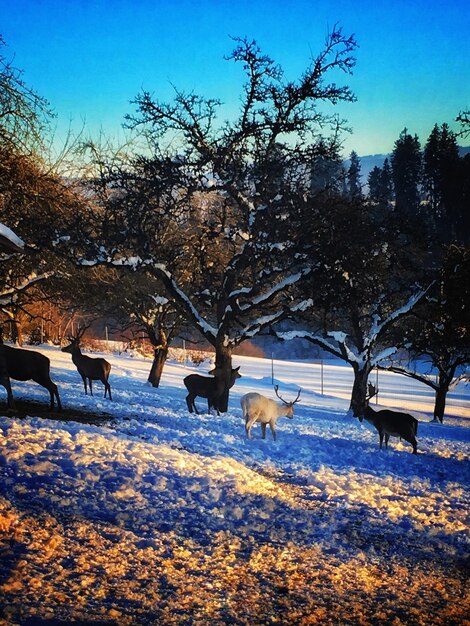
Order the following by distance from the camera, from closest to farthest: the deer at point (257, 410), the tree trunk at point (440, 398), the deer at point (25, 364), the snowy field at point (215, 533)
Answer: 1. the snowy field at point (215, 533)
2. the deer at point (25, 364)
3. the deer at point (257, 410)
4. the tree trunk at point (440, 398)

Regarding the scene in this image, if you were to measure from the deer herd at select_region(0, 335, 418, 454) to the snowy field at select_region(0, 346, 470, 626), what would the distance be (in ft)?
4.21

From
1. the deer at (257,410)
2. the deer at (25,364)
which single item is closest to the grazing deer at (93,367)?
the deer at (25,364)

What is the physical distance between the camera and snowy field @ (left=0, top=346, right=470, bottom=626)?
4.78m

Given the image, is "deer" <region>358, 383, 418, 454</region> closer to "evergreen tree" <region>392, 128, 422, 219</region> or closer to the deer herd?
the deer herd

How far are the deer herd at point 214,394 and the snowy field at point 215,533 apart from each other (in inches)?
50.5

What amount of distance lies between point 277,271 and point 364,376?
304 inches

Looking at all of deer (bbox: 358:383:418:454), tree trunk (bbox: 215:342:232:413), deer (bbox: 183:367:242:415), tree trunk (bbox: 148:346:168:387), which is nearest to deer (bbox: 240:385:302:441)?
deer (bbox: 358:383:418:454)

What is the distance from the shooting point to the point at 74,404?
1562 centimetres

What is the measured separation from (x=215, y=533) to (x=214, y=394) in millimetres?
11287

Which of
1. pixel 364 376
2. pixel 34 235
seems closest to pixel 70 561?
pixel 34 235

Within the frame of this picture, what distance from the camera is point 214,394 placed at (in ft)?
58.2

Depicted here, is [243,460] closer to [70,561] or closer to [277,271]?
[70,561]

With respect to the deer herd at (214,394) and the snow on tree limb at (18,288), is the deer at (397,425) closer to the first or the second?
the deer herd at (214,394)

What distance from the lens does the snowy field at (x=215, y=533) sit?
4777 mm
